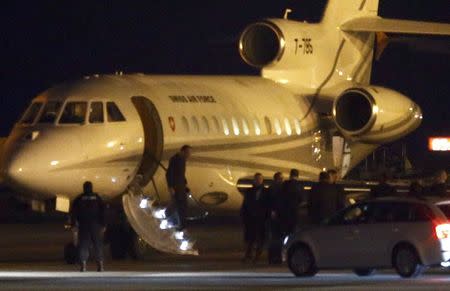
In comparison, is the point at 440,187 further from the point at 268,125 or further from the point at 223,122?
the point at 268,125

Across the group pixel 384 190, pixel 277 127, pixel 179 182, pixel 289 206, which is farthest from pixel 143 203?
pixel 277 127

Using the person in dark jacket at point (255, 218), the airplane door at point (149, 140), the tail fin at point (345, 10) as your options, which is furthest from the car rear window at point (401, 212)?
the tail fin at point (345, 10)

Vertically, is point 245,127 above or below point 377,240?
below

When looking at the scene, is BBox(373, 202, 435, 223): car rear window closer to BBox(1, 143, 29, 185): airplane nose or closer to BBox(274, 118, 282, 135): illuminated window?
BBox(1, 143, 29, 185): airplane nose

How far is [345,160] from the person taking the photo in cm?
3678

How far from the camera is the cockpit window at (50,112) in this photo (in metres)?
30.0

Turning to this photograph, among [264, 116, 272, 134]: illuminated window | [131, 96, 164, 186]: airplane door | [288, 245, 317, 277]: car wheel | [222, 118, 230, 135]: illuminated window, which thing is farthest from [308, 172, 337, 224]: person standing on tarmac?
[264, 116, 272, 134]: illuminated window

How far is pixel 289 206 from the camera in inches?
1117

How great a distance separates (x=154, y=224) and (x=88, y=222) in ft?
9.75

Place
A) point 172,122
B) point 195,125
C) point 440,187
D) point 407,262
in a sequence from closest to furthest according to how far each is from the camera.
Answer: point 407,262 → point 440,187 → point 172,122 → point 195,125

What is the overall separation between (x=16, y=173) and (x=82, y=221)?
7.98 feet

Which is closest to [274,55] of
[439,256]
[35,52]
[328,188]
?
[328,188]

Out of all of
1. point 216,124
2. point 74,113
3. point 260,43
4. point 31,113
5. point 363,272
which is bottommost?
point 363,272

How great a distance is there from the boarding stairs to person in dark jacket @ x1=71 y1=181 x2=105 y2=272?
238cm
